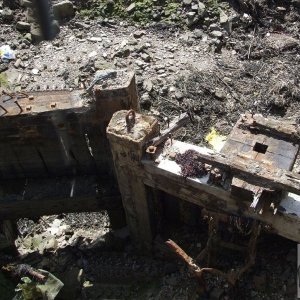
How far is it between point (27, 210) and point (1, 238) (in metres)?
0.63

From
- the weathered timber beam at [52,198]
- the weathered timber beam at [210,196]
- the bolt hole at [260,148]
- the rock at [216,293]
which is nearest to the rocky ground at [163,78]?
the rock at [216,293]

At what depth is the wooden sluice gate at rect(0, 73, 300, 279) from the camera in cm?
440

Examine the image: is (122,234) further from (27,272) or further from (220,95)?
(220,95)

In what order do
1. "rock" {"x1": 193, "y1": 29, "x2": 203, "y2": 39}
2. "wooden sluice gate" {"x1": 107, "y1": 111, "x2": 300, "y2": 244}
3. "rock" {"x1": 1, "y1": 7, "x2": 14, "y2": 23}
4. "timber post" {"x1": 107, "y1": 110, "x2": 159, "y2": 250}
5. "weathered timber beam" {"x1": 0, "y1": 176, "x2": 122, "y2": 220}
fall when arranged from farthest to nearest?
"rock" {"x1": 1, "y1": 7, "x2": 14, "y2": 23}, "rock" {"x1": 193, "y1": 29, "x2": 203, "y2": 39}, "weathered timber beam" {"x1": 0, "y1": 176, "x2": 122, "y2": 220}, "timber post" {"x1": 107, "y1": 110, "x2": 159, "y2": 250}, "wooden sluice gate" {"x1": 107, "y1": 111, "x2": 300, "y2": 244}

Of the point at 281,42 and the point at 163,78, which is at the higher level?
the point at 281,42

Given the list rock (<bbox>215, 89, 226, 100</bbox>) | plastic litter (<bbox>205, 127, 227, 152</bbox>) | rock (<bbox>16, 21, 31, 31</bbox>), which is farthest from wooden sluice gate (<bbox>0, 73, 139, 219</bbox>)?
rock (<bbox>16, 21, 31, 31</bbox>)

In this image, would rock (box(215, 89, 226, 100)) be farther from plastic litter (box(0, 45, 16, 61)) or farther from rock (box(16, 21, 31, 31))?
rock (box(16, 21, 31, 31))

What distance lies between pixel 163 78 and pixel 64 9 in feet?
11.0

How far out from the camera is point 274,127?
4.71 meters

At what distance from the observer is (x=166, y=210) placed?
6.04m

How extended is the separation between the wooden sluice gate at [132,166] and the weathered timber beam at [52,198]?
0.01m

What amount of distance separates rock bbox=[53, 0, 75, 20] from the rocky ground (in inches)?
0.9

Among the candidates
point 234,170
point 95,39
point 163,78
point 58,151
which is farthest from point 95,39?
point 234,170

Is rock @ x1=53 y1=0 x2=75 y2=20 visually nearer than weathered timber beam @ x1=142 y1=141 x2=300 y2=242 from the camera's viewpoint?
No
